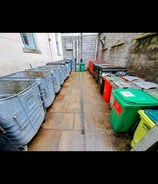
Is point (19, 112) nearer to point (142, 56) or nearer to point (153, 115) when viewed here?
point (153, 115)

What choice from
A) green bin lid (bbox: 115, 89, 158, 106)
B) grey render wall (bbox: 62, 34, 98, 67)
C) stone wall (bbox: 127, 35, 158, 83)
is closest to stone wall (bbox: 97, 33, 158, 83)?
stone wall (bbox: 127, 35, 158, 83)

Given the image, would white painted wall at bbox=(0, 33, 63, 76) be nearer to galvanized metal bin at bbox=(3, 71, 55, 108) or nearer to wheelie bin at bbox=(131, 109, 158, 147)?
galvanized metal bin at bbox=(3, 71, 55, 108)

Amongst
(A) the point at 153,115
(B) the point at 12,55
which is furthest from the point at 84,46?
(A) the point at 153,115

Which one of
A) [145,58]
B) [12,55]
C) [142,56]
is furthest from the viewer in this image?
[142,56]

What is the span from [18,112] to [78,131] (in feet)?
3.80

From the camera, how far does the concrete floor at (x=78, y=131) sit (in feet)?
4.37

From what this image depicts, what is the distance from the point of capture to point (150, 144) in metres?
0.71

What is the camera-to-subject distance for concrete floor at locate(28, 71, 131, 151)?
4.37 feet

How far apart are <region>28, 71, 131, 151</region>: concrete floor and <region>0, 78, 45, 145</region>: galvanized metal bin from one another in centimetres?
35

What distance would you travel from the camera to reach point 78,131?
1604 millimetres

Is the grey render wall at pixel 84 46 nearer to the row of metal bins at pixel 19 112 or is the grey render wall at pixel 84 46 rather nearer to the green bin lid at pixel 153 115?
the row of metal bins at pixel 19 112

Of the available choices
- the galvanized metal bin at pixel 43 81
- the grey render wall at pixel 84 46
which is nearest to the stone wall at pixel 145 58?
the galvanized metal bin at pixel 43 81
